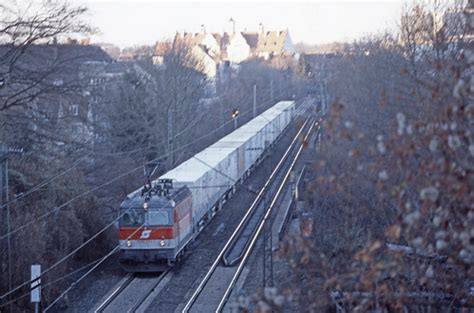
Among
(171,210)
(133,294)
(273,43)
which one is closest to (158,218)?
(171,210)

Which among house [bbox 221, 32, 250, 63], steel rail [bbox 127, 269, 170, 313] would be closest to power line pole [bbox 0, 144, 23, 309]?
steel rail [bbox 127, 269, 170, 313]

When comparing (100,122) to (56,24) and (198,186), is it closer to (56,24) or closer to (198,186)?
(198,186)

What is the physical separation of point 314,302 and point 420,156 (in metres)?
1.06

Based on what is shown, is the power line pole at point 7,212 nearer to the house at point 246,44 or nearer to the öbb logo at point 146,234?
the öbb logo at point 146,234

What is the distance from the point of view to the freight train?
53.0 feet

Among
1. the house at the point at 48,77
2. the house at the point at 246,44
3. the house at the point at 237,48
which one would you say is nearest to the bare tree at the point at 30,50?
the house at the point at 48,77

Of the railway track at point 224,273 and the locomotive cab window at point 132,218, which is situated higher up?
the locomotive cab window at point 132,218

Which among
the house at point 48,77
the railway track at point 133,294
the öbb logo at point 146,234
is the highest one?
the house at point 48,77

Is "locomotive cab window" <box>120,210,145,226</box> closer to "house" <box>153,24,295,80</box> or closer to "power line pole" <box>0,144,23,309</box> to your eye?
"power line pole" <box>0,144,23,309</box>

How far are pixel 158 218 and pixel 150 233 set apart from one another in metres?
0.39

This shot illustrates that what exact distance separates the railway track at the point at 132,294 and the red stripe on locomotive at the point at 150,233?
88 cm

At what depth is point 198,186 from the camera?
19.2 metres

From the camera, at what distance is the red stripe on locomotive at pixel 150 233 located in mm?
16125

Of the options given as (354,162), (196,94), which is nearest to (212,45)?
Result: (196,94)
